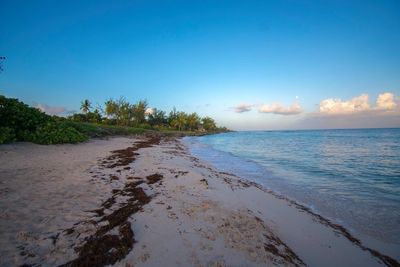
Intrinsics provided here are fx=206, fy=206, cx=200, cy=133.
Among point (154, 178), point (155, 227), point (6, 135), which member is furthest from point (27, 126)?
point (155, 227)

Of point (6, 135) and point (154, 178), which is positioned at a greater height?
point (6, 135)

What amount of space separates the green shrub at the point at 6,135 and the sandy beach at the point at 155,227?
757cm

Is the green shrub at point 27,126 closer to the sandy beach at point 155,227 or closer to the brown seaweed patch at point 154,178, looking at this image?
the sandy beach at point 155,227

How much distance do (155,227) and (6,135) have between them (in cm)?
1338

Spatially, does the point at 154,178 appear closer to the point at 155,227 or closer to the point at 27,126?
the point at 155,227

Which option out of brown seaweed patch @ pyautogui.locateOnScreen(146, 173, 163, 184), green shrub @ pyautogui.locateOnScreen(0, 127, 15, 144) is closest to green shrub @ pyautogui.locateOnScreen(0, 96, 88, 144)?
green shrub @ pyautogui.locateOnScreen(0, 127, 15, 144)

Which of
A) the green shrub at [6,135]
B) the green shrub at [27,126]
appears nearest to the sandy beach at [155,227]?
the green shrub at [6,135]

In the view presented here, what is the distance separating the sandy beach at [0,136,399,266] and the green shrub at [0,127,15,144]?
7.57 meters

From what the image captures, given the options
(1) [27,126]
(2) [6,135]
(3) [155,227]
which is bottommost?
(3) [155,227]

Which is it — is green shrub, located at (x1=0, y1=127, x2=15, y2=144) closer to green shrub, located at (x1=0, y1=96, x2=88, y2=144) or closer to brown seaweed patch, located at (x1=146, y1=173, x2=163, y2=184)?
green shrub, located at (x1=0, y1=96, x2=88, y2=144)

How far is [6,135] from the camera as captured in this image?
11.9 meters

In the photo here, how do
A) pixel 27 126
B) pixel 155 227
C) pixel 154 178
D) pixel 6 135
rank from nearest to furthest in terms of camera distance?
1. pixel 155 227
2. pixel 154 178
3. pixel 6 135
4. pixel 27 126

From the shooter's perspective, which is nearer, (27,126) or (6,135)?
(6,135)

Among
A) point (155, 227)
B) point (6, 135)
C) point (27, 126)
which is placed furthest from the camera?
point (27, 126)
